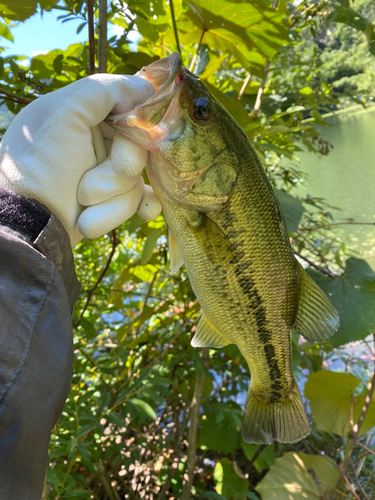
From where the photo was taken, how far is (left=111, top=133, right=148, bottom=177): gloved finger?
1.10m

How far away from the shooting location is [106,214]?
112cm

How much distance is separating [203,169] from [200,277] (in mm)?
370

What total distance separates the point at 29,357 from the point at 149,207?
2.12 feet

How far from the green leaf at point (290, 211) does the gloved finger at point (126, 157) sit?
0.81 meters

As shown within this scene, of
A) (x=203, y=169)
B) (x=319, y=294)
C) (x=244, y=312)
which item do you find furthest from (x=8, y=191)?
(x=319, y=294)

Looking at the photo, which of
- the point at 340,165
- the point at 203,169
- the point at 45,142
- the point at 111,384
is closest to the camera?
the point at 45,142

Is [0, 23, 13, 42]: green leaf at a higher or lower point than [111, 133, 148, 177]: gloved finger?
higher

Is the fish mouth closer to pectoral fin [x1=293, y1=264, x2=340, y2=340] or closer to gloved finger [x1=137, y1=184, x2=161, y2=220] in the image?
gloved finger [x1=137, y1=184, x2=161, y2=220]

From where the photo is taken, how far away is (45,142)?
1051 mm

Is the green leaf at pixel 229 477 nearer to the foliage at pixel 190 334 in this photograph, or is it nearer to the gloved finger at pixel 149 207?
the foliage at pixel 190 334

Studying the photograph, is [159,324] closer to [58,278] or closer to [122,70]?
[122,70]

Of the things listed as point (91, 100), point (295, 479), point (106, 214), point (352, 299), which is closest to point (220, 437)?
point (295, 479)

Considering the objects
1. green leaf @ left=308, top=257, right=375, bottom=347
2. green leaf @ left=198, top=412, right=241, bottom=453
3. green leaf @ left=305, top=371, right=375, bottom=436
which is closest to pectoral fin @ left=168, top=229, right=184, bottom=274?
green leaf @ left=308, top=257, right=375, bottom=347

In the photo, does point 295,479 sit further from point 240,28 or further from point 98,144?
point 240,28
